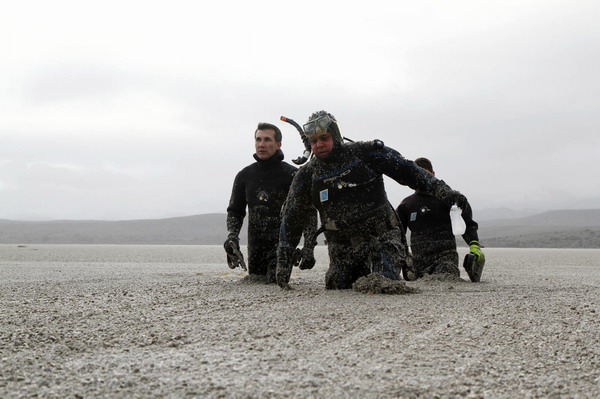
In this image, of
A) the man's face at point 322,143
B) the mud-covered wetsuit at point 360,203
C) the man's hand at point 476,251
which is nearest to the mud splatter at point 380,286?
the mud-covered wetsuit at point 360,203

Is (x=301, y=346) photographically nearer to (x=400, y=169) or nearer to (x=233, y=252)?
(x=400, y=169)

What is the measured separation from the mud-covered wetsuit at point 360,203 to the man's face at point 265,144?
0.99 m

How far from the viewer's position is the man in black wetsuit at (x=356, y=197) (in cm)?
445

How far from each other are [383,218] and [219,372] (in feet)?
8.76

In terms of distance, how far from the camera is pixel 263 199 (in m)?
5.54

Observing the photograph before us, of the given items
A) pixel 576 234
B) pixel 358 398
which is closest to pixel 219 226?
pixel 576 234

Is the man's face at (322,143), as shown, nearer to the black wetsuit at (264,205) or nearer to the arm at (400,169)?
the arm at (400,169)

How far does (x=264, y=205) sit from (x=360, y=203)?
134 cm

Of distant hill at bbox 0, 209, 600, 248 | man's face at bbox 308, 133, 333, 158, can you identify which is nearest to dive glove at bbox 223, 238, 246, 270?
man's face at bbox 308, 133, 333, 158

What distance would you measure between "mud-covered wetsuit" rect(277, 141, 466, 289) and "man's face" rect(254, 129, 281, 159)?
0.99m

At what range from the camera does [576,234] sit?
1270 inches

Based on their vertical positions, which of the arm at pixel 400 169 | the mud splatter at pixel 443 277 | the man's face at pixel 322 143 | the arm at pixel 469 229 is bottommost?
the mud splatter at pixel 443 277

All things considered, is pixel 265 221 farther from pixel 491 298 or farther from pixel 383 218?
pixel 491 298

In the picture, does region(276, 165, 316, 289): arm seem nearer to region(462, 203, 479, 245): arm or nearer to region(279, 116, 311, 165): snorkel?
region(279, 116, 311, 165): snorkel
